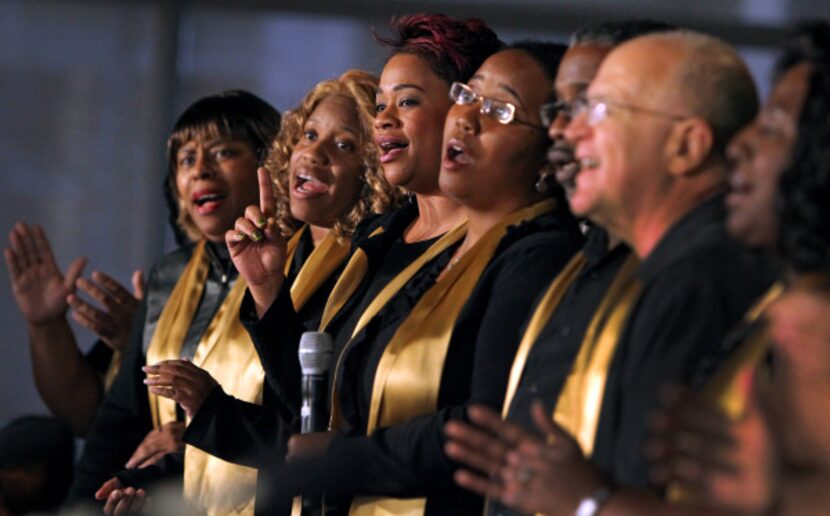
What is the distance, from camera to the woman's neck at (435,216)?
2994mm

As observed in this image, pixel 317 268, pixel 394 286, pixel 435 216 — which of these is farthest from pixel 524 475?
pixel 317 268

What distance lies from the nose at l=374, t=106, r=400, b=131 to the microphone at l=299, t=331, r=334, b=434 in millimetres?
496

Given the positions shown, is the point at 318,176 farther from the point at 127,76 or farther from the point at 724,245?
the point at 127,76

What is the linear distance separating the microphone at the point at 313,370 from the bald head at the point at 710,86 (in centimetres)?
89

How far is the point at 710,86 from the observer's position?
206 centimetres

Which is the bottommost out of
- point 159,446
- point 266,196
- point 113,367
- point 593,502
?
point 113,367

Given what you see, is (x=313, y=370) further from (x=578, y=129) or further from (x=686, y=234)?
(x=686, y=234)

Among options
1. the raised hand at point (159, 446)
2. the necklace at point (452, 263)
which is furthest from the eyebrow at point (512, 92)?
the raised hand at point (159, 446)

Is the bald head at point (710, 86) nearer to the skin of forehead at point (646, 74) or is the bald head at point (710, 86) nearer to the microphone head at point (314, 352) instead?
the skin of forehead at point (646, 74)

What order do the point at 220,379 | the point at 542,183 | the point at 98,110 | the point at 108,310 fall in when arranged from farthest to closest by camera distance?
the point at 98,110, the point at 108,310, the point at 220,379, the point at 542,183

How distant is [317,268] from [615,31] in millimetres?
1076

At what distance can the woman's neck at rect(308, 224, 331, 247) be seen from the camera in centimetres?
352

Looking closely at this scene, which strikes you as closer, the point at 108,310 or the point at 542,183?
the point at 542,183

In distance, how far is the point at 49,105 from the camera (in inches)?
223
